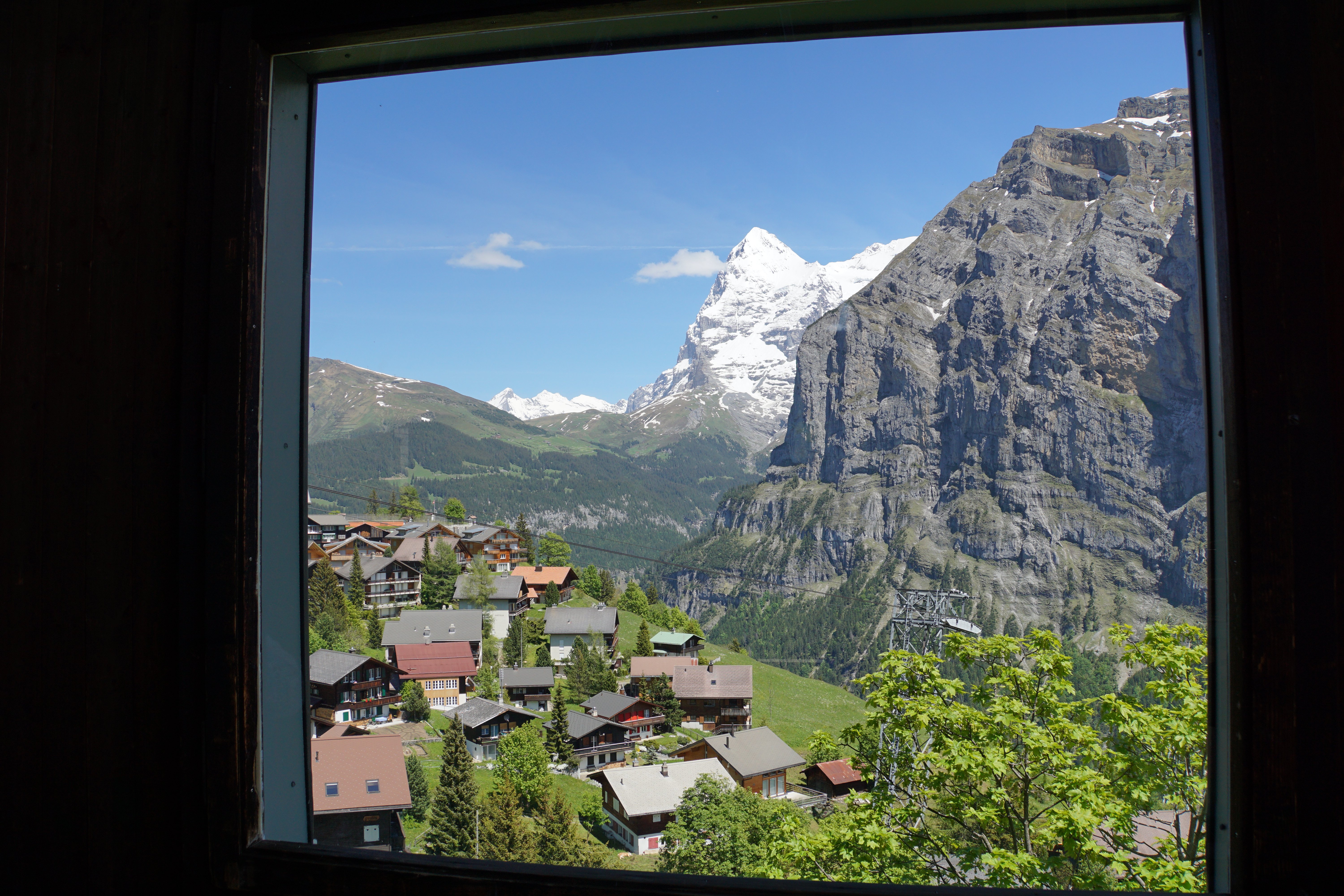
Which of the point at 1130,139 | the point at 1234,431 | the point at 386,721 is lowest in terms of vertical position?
the point at 386,721

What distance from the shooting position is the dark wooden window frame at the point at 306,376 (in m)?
0.89

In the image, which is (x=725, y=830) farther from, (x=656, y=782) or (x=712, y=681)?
(x=712, y=681)

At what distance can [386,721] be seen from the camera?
242 cm

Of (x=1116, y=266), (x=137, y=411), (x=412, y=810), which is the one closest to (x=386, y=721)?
(x=412, y=810)

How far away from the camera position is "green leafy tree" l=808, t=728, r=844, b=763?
136 inches

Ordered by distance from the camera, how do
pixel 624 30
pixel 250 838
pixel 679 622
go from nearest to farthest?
pixel 250 838 < pixel 624 30 < pixel 679 622

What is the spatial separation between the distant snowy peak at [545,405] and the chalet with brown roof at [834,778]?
2351 mm

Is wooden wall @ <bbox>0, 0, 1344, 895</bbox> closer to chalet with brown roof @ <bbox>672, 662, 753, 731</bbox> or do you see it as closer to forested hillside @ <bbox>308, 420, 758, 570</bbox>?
forested hillside @ <bbox>308, 420, 758, 570</bbox>

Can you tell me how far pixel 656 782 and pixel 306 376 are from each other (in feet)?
9.45

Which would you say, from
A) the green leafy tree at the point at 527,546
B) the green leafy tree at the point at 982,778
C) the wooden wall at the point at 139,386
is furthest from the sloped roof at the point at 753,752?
the wooden wall at the point at 139,386

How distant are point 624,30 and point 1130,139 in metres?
1.95

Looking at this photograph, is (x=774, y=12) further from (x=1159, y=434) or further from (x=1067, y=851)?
(x=1067, y=851)

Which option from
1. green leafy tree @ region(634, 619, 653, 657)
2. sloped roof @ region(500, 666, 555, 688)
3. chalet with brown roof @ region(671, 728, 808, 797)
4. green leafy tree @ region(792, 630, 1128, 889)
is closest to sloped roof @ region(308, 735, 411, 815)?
sloped roof @ region(500, 666, 555, 688)

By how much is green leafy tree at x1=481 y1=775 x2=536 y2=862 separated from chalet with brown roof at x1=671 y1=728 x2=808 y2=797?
2.81 feet
